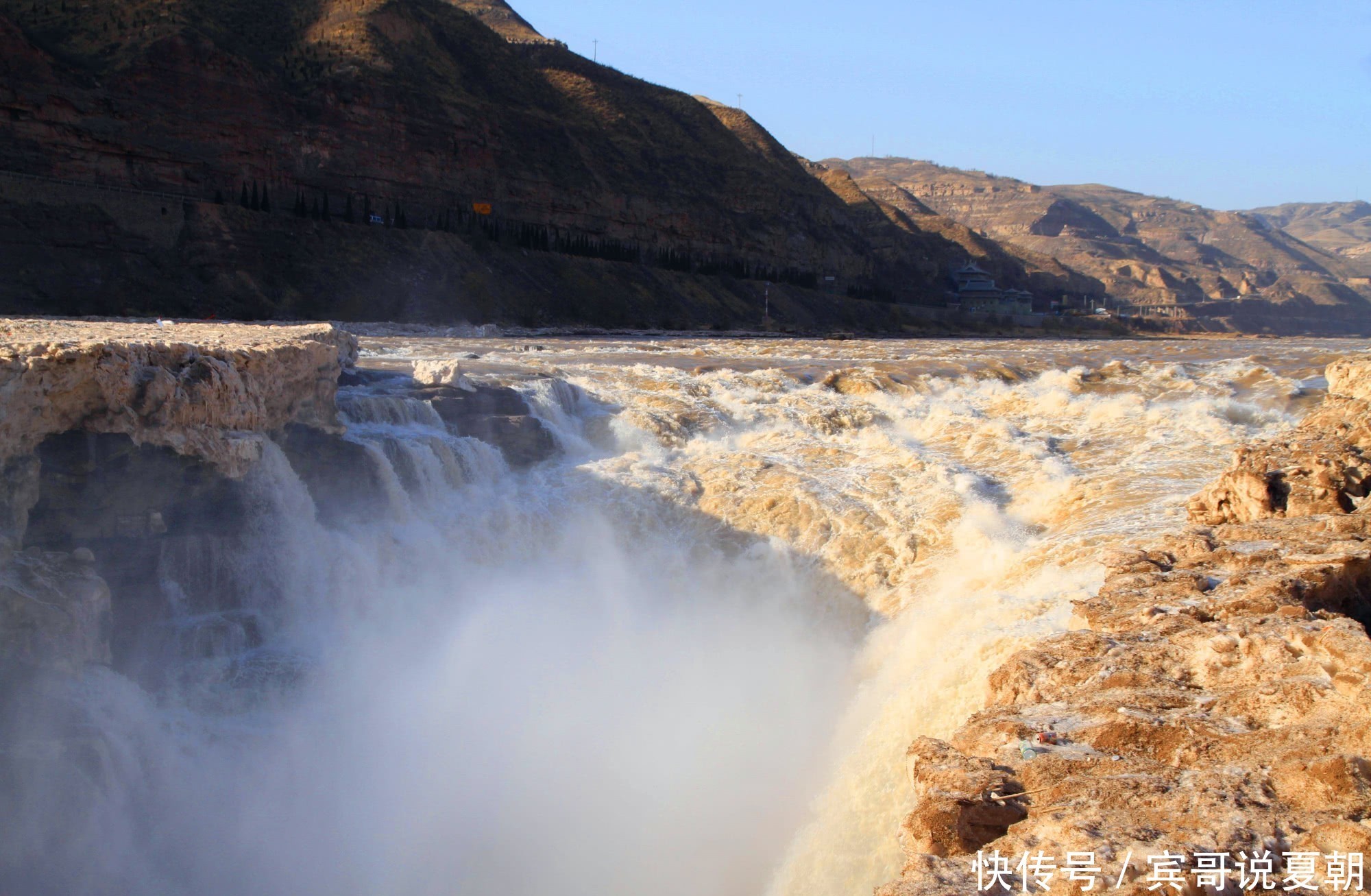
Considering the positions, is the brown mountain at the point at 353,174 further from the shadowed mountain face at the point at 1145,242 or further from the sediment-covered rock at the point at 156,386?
the shadowed mountain face at the point at 1145,242

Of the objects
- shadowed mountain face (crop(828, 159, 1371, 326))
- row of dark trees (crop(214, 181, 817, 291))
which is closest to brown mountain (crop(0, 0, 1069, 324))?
Result: row of dark trees (crop(214, 181, 817, 291))

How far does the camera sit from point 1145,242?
139m

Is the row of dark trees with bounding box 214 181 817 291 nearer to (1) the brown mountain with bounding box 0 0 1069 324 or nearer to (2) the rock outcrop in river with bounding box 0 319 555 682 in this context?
(1) the brown mountain with bounding box 0 0 1069 324

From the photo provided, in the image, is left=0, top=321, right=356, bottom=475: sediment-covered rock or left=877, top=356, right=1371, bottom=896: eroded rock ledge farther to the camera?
left=0, top=321, right=356, bottom=475: sediment-covered rock

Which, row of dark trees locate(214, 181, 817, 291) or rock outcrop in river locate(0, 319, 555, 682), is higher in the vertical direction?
row of dark trees locate(214, 181, 817, 291)

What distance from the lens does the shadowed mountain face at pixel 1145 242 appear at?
9250 cm

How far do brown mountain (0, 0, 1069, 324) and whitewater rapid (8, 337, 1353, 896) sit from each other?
65.2ft

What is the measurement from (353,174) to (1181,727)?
40880 millimetres

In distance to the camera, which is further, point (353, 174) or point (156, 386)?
point (353, 174)

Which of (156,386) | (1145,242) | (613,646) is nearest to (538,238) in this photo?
(613,646)

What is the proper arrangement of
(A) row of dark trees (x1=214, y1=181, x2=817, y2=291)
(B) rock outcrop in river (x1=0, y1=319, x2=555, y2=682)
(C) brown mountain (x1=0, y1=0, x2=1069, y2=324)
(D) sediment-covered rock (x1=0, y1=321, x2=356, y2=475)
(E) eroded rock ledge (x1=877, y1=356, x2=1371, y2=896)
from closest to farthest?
(E) eroded rock ledge (x1=877, y1=356, x2=1371, y2=896) < (B) rock outcrop in river (x1=0, y1=319, x2=555, y2=682) < (D) sediment-covered rock (x1=0, y1=321, x2=356, y2=475) < (C) brown mountain (x1=0, y1=0, x2=1069, y2=324) < (A) row of dark trees (x1=214, y1=181, x2=817, y2=291)

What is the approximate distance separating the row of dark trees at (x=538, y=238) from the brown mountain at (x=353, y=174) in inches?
5.5

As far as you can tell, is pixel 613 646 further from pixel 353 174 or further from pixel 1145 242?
pixel 1145 242

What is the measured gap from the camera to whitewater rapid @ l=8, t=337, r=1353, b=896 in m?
7.17
